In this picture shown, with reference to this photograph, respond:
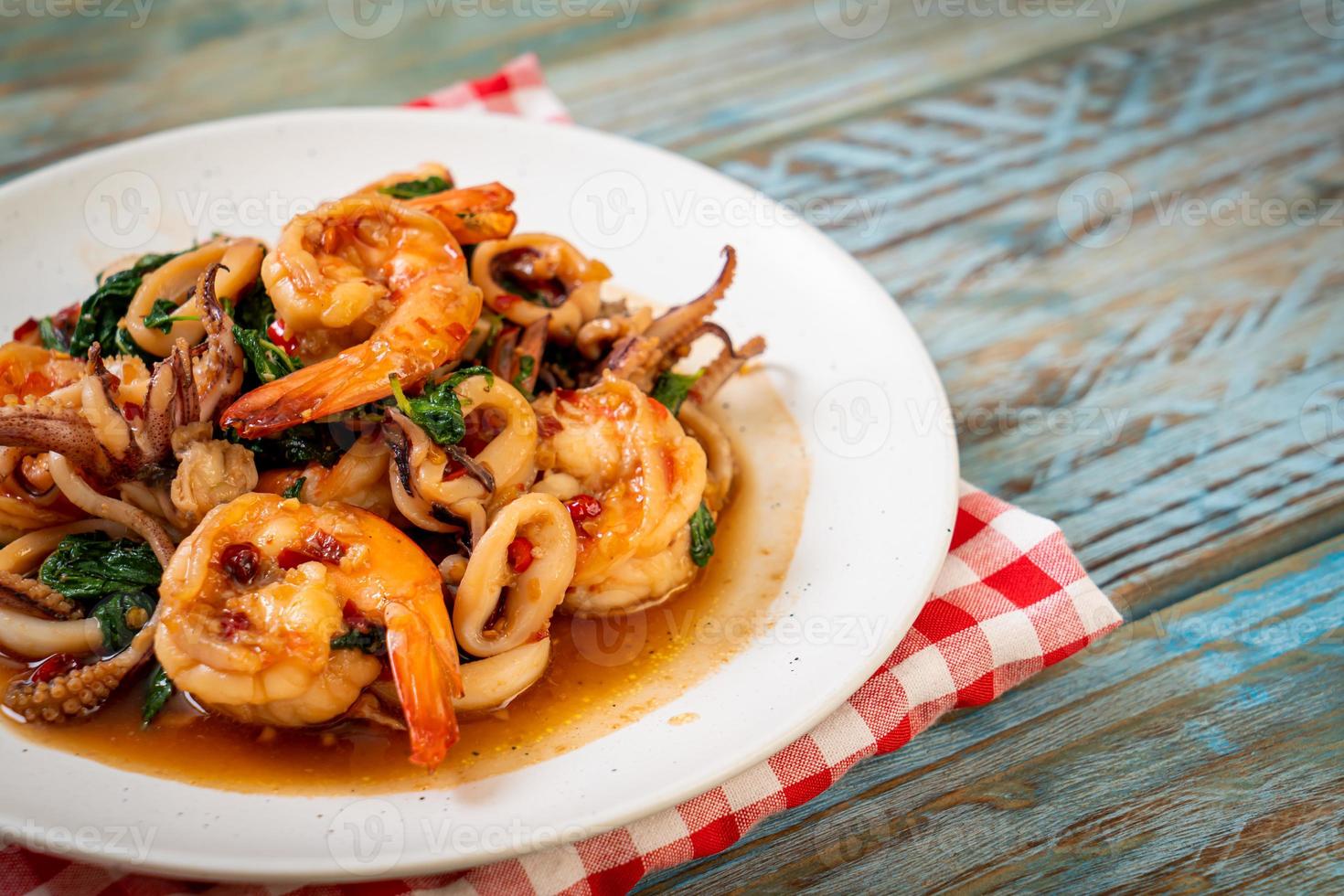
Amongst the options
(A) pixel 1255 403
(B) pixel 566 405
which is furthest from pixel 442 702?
(A) pixel 1255 403

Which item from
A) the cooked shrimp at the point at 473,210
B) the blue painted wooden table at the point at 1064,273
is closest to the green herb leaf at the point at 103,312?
the cooked shrimp at the point at 473,210

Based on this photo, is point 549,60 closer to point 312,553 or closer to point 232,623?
point 312,553

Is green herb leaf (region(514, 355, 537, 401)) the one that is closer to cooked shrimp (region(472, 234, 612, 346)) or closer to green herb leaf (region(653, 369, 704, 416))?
cooked shrimp (region(472, 234, 612, 346))

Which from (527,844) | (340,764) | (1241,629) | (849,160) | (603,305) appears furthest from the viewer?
(849,160)

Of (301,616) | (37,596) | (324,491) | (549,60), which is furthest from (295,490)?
(549,60)

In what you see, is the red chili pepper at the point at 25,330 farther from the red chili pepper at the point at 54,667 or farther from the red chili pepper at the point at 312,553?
the red chili pepper at the point at 312,553

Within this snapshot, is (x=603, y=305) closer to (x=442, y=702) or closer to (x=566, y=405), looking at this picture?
(x=566, y=405)
